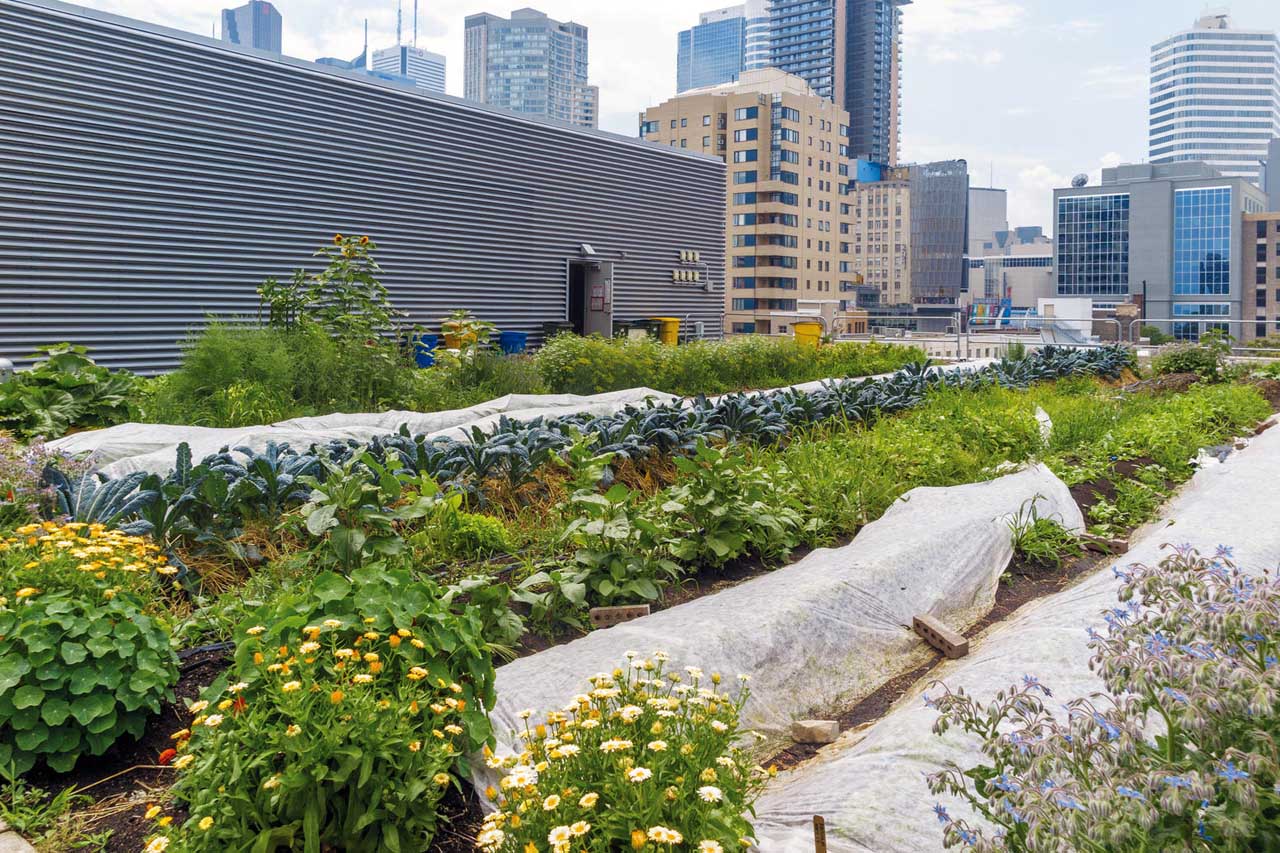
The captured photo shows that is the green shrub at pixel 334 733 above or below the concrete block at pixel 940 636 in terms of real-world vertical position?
above

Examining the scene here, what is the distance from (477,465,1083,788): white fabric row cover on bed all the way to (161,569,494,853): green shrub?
0.91 feet

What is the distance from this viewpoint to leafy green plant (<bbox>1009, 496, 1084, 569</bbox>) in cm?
477

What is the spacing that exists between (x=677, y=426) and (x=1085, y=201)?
115 m

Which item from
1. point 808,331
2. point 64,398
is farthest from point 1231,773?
point 808,331

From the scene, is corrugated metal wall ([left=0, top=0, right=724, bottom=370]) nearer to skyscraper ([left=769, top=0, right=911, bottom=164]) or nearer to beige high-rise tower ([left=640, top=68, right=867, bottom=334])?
beige high-rise tower ([left=640, top=68, right=867, bottom=334])

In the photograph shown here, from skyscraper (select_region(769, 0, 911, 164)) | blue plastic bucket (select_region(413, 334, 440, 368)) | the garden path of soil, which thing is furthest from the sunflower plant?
skyscraper (select_region(769, 0, 911, 164))

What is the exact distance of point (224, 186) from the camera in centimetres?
1323

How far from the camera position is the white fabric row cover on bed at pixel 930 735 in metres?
2.10

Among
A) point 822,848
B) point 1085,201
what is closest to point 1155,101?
point 1085,201

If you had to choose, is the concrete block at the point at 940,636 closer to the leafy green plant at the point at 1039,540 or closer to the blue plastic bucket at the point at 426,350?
the leafy green plant at the point at 1039,540

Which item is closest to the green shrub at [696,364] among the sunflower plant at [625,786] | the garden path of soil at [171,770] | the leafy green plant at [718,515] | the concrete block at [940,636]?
the leafy green plant at [718,515]

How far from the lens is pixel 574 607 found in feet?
11.7

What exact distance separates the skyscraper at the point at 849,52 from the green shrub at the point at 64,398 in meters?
175

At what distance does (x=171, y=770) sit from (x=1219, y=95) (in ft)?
684
